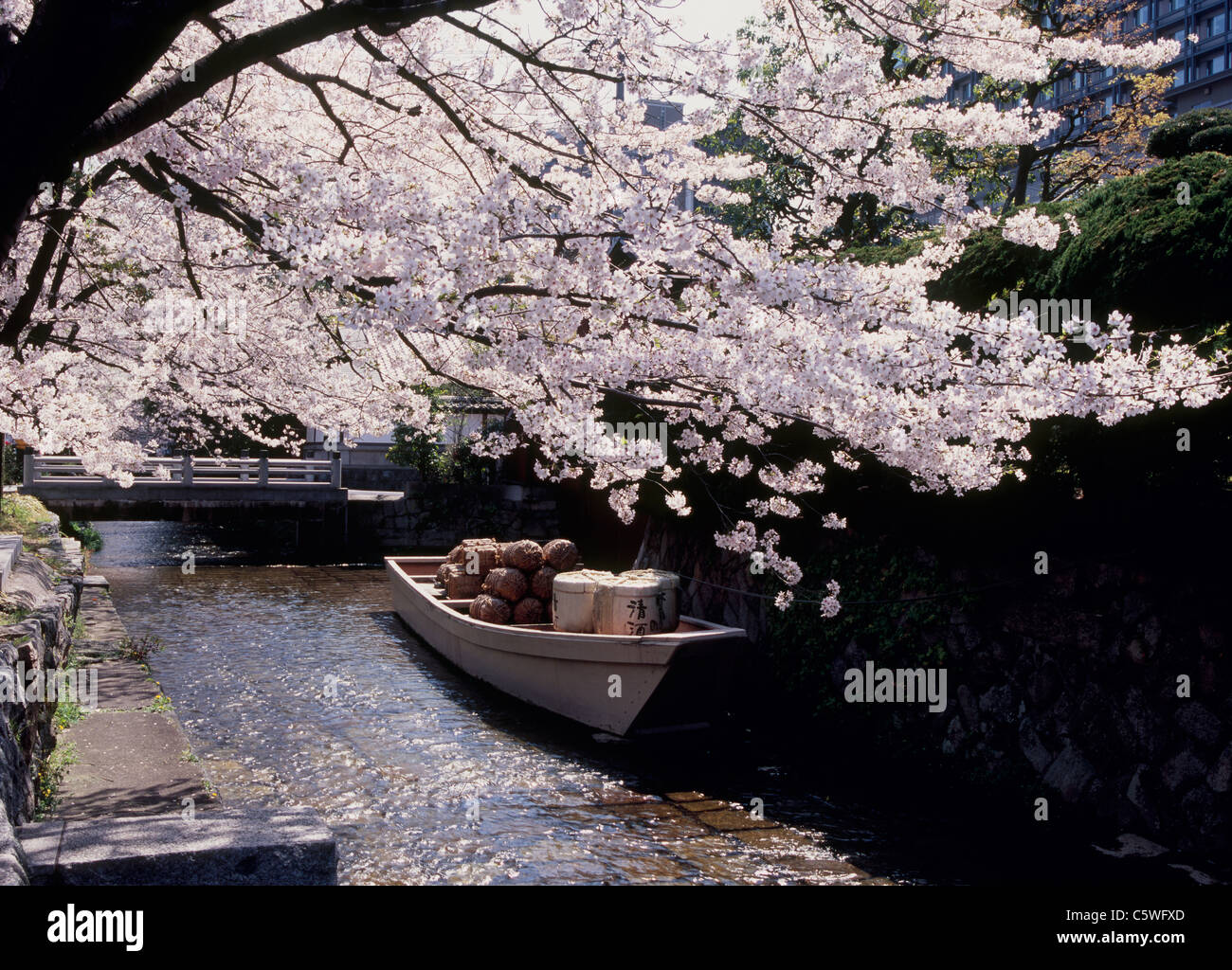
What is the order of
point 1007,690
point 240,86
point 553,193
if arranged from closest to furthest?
1. point 553,193
2. point 240,86
3. point 1007,690

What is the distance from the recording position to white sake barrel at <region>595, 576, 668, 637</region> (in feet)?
33.7

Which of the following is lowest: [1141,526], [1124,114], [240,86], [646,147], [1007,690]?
[1007,690]

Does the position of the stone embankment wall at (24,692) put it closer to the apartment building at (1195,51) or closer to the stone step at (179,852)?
the stone step at (179,852)

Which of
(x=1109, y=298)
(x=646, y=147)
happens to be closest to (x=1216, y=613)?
(x=1109, y=298)

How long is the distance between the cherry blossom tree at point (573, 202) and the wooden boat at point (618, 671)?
1.72m

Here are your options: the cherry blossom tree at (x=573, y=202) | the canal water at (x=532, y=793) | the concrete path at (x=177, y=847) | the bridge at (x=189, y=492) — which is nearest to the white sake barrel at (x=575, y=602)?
the canal water at (x=532, y=793)

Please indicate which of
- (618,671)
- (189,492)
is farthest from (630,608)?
(189,492)

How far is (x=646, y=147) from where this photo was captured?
7.36 m

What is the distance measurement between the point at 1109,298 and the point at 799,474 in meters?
3.11

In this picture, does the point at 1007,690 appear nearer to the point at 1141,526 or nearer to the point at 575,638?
the point at 1141,526

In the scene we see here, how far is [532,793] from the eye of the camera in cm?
882

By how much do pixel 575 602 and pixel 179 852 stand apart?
772cm

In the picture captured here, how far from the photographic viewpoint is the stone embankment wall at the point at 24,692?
4.03 meters

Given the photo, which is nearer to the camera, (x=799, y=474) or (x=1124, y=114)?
(x=799, y=474)
